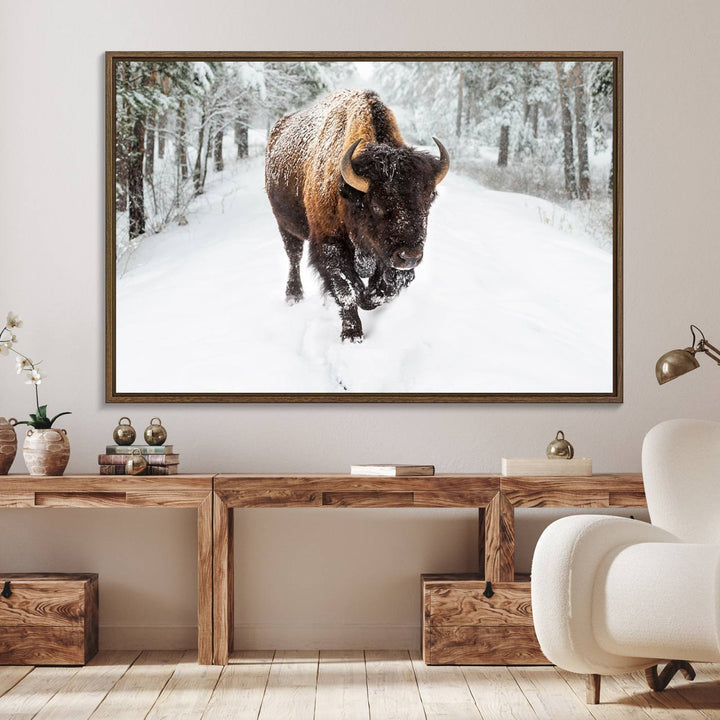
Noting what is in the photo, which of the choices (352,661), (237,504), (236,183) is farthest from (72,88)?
(352,661)

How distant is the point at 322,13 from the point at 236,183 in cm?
73

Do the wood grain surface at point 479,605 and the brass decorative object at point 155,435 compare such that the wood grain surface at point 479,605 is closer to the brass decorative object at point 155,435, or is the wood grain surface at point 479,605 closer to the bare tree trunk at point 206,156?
the brass decorative object at point 155,435

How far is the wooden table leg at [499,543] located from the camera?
3.22m

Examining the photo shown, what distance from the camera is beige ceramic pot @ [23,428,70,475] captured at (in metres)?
3.30

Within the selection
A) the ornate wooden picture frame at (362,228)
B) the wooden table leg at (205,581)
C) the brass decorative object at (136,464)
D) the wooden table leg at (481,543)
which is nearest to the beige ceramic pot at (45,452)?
the brass decorative object at (136,464)

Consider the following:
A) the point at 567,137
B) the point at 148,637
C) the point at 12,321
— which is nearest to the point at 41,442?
the point at 12,321

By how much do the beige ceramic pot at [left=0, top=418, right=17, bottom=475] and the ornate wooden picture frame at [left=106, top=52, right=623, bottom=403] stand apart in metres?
0.40

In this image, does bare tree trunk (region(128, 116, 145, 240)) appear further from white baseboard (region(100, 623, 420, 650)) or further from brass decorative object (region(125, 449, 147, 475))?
white baseboard (region(100, 623, 420, 650))

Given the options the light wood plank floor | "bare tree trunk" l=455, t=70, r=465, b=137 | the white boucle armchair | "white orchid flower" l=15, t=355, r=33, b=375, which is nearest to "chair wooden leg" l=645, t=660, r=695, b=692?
the light wood plank floor

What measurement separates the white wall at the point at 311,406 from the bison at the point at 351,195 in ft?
0.96

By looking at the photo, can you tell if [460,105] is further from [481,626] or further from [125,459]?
[481,626]

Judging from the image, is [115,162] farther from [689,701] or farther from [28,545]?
[689,701]

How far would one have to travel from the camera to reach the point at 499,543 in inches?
127

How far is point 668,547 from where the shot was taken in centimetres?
253
